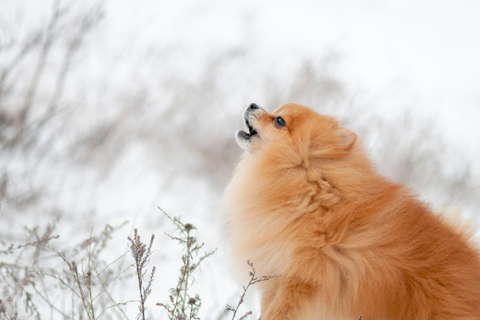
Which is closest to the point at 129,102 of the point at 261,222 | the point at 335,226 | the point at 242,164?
the point at 242,164

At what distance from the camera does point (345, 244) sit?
6.34 ft

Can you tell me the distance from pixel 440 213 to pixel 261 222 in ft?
3.65

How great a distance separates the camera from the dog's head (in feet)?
7.70

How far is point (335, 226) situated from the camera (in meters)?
1.97

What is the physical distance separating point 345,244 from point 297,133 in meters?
0.81

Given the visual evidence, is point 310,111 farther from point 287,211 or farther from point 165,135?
point 165,135

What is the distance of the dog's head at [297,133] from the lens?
7.70 feet

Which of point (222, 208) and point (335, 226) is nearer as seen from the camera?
point (335, 226)

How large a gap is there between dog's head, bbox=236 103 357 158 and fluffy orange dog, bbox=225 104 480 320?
0.03ft

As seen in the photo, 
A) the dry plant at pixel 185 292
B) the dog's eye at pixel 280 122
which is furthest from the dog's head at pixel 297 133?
the dry plant at pixel 185 292

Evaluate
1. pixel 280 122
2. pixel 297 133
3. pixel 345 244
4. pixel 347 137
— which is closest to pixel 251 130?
pixel 280 122

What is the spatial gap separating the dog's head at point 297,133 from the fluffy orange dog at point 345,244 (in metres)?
0.01

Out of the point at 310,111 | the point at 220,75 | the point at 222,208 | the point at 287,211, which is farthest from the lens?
the point at 220,75

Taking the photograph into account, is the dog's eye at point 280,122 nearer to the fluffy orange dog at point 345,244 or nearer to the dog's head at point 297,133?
the dog's head at point 297,133
